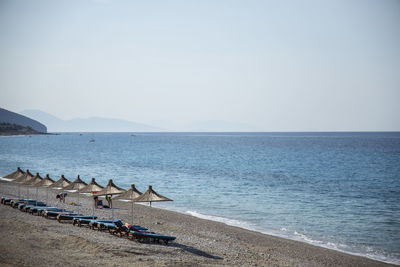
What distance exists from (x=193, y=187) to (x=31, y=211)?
60.9ft

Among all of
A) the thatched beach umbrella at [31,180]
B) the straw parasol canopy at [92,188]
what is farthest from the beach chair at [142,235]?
the thatched beach umbrella at [31,180]

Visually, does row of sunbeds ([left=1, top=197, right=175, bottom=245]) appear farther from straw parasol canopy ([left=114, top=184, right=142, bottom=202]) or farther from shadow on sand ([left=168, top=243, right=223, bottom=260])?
straw parasol canopy ([left=114, top=184, right=142, bottom=202])

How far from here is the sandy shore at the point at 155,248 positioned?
13964 millimetres

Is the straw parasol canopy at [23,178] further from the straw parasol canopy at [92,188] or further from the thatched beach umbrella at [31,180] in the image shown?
the straw parasol canopy at [92,188]

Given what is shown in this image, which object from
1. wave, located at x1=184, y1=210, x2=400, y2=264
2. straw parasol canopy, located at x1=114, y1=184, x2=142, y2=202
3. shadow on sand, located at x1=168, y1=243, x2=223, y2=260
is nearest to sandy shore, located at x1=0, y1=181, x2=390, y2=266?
shadow on sand, located at x1=168, y1=243, x2=223, y2=260

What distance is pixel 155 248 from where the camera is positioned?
16.6 metres

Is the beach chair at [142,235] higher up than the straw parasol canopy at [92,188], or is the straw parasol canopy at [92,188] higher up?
the straw parasol canopy at [92,188]

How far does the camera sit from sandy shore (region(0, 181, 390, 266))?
14.0 metres

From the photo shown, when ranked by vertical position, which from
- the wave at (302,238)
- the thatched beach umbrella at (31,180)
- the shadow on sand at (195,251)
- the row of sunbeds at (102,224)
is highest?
the thatched beach umbrella at (31,180)

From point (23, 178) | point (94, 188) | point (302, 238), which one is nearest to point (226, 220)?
point (302, 238)

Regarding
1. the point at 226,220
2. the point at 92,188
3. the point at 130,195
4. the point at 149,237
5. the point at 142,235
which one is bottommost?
the point at 226,220

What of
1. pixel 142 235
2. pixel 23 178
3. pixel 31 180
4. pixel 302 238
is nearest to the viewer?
pixel 142 235

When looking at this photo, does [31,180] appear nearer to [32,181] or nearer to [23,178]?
[32,181]

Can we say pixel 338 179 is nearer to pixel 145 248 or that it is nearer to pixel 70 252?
pixel 145 248
